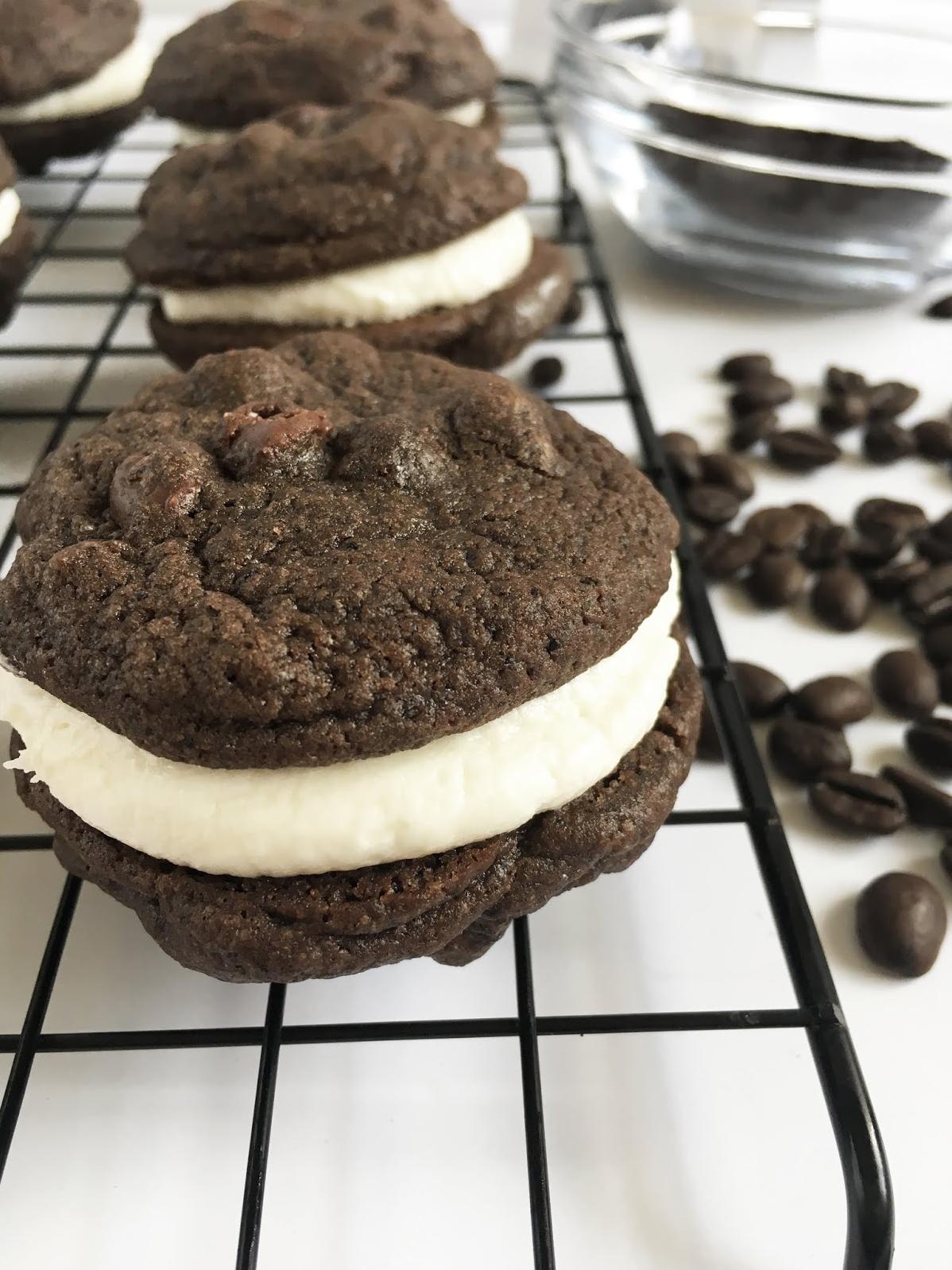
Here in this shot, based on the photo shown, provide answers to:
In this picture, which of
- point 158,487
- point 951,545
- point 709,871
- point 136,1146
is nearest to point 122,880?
point 136,1146

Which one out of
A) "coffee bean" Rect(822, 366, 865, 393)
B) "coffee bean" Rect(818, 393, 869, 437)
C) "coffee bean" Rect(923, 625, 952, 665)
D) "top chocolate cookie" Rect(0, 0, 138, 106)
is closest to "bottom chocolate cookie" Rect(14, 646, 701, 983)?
"coffee bean" Rect(923, 625, 952, 665)

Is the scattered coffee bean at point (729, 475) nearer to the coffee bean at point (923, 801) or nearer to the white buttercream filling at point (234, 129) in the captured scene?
the coffee bean at point (923, 801)

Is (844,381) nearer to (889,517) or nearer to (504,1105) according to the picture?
(889,517)

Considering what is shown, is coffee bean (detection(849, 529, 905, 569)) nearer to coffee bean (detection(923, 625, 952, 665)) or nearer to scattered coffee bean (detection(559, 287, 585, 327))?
coffee bean (detection(923, 625, 952, 665))

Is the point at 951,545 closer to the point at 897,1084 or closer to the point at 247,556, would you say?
the point at 897,1084

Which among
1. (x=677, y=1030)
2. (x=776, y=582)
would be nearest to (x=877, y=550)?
(x=776, y=582)

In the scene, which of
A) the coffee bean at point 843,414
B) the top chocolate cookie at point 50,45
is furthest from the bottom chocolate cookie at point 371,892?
the top chocolate cookie at point 50,45
